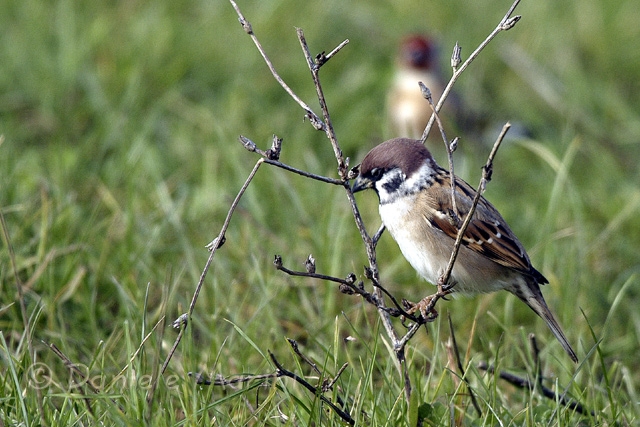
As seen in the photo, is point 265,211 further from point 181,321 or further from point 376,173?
point 181,321

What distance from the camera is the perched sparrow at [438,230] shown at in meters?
3.37

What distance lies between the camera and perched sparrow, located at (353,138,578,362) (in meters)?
3.37

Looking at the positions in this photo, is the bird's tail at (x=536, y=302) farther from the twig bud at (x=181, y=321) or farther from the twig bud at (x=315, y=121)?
the twig bud at (x=181, y=321)

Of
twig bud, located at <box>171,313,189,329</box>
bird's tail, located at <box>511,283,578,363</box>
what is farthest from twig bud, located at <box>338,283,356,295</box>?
bird's tail, located at <box>511,283,578,363</box>

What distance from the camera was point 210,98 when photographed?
625 centimetres

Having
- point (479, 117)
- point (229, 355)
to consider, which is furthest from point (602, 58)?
point (229, 355)

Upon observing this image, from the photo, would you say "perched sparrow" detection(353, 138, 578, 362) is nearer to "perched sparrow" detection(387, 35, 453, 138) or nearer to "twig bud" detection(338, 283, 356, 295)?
"twig bud" detection(338, 283, 356, 295)

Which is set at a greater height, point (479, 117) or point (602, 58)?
point (602, 58)

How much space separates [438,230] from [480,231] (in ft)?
0.76

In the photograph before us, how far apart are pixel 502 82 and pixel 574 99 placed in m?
0.75

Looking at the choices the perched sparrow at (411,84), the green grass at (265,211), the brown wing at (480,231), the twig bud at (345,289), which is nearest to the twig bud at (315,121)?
the twig bud at (345,289)

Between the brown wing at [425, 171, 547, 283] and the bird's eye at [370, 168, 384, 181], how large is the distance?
249 mm

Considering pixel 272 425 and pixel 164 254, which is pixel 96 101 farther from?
pixel 272 425

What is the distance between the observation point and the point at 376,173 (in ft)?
11.2
